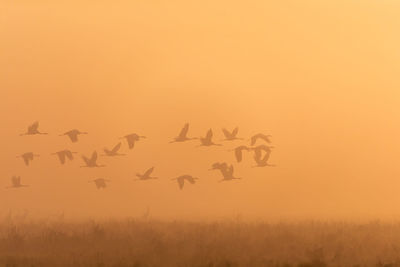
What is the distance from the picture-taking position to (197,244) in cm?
131

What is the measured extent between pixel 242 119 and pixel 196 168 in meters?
0.22

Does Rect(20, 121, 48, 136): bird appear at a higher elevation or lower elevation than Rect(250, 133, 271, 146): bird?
higher

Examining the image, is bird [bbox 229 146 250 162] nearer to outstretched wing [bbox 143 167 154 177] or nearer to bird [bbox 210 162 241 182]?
bird [bbox 210 162 241 182]

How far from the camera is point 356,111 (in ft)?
4.26

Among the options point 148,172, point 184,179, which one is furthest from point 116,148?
point 184,179

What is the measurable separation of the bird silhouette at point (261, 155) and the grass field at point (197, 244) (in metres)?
0.20

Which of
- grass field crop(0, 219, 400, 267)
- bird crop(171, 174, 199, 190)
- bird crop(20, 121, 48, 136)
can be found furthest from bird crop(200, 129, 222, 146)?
bird crop(20, 121, 48, 136)

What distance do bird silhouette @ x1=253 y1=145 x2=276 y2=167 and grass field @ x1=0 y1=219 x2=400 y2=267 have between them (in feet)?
0.66

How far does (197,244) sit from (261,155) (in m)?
0.36

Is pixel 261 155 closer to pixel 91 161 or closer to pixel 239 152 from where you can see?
pixel 239 152

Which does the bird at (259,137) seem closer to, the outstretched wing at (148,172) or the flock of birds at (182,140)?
the flock of birds at (182,140)

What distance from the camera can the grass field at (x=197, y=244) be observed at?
4.25 feet

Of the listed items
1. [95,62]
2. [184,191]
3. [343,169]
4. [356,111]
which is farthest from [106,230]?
[356,111]

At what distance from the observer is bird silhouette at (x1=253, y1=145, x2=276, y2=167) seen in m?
1.29
